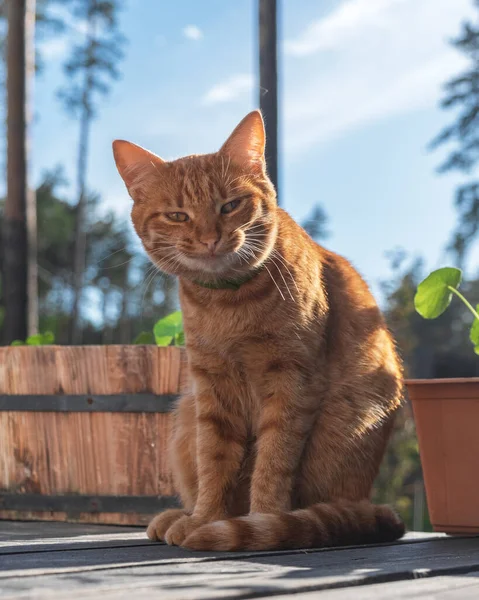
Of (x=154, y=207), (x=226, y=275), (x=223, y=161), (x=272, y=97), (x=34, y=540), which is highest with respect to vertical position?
(x=272, y=97)

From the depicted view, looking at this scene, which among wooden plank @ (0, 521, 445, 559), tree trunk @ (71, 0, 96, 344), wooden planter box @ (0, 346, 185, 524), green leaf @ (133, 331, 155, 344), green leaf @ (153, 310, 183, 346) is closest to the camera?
wooden plank @ (0, 521, 445, 559)

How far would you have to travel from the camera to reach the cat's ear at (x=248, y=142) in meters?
2.81

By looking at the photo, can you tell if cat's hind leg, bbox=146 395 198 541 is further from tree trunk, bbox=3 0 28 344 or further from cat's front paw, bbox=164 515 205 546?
tree trunk, bbox=3 0 28 344

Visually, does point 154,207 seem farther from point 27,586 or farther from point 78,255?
point 78,255

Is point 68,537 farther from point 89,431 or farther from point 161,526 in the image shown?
point 89,431

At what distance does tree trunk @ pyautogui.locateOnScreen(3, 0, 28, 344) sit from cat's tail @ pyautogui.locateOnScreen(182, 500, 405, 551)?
344 cm

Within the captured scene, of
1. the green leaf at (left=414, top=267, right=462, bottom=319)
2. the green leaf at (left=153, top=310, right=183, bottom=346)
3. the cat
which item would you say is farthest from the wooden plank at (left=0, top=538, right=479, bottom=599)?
the green leaf at (left=153, top=310, right=183, bottom=346)

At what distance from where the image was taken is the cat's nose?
256 centimetres

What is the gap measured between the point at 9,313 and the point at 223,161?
3.08 metres

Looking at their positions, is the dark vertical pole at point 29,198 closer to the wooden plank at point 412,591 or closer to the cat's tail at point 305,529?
the cat's tail at point 305,529

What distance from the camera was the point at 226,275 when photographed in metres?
2.69

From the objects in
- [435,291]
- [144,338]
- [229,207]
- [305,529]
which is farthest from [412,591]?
[144,338]

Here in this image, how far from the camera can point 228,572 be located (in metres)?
1.82

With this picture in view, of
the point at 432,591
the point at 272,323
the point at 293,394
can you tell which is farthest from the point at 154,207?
the point at 432,591
